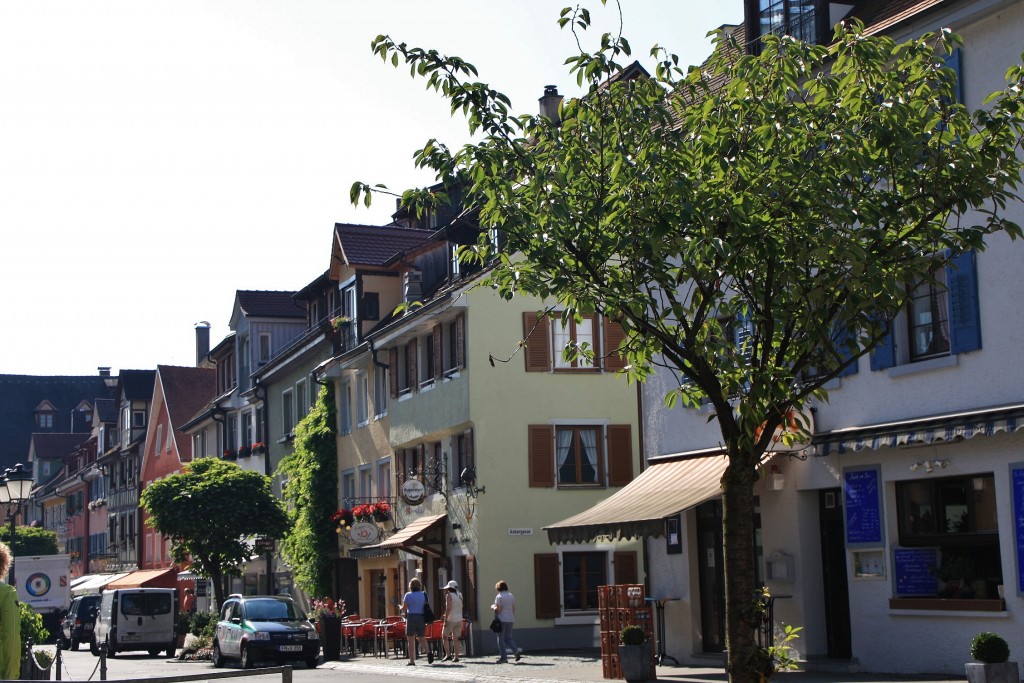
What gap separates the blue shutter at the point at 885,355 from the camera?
2052cm

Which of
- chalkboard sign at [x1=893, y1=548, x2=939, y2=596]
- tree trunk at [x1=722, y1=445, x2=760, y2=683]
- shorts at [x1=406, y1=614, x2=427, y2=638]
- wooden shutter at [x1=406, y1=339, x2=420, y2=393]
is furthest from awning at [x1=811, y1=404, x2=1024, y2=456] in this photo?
wooden shutter at [x1=406, y1=339, x2=420, y2=393]

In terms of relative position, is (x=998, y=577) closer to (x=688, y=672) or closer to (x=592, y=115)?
(x=688, y=672)

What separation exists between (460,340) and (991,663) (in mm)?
21383

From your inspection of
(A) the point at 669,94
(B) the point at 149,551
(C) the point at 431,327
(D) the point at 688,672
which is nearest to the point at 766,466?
(D) the point at 688,672

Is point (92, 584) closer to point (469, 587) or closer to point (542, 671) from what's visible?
point (469, 587)

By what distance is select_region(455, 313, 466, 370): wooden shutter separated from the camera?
35438 mm

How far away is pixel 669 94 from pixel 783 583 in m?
10.7

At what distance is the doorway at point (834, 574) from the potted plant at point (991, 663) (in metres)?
6.44

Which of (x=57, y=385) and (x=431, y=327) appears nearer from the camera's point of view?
(x=431, y=327)

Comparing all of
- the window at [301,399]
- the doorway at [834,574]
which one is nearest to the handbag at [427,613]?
the doorway at [834,574]

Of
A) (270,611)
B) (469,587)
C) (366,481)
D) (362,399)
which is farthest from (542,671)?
(362,399)

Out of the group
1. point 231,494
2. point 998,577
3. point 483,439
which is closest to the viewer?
point 998,577

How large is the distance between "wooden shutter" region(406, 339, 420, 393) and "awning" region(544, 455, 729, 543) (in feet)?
45.9

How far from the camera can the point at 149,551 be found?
→ 75.8 meters
